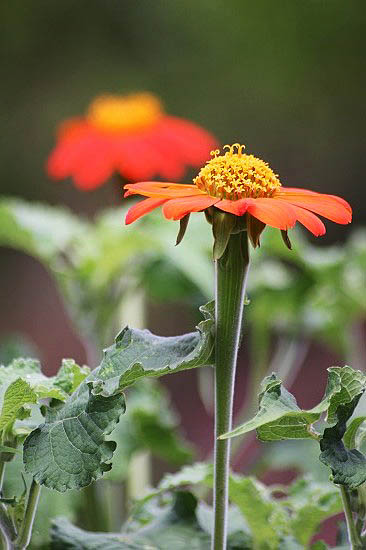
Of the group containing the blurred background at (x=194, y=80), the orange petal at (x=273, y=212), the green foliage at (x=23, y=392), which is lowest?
the green foliage at (x=23, y=392)

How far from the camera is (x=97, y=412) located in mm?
397

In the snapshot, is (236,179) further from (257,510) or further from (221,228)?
(257,510)

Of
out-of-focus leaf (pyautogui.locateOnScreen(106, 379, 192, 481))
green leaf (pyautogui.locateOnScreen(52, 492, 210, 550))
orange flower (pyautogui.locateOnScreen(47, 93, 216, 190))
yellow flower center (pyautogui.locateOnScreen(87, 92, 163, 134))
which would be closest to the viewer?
green leaf (pyautogui.locateOnScreen(52, 492, 210, 550))

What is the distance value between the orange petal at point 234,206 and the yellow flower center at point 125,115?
0.64 metres

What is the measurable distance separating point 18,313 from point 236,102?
0.69 metres

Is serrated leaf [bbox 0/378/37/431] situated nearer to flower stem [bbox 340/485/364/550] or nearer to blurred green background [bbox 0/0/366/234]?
flower stem [bbox 340/485/364/550]

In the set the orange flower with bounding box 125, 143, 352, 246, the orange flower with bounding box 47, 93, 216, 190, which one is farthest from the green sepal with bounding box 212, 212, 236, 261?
the orange flower with bounding box 47, 93, 216, 190

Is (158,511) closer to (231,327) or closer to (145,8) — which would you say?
(231,327)

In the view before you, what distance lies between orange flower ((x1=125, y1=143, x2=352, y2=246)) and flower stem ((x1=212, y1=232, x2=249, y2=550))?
0.5 inches

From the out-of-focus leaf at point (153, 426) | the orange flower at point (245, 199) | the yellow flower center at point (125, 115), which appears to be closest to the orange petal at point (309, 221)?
the orange flower at point (245, 199)

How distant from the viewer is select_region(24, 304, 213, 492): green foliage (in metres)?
0.39

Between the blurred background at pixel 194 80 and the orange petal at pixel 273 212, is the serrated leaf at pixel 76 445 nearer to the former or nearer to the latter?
the orange petal at pixel 273 212

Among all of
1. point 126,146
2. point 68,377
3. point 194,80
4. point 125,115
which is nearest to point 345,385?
point 68,377

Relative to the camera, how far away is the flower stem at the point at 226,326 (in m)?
0.41
